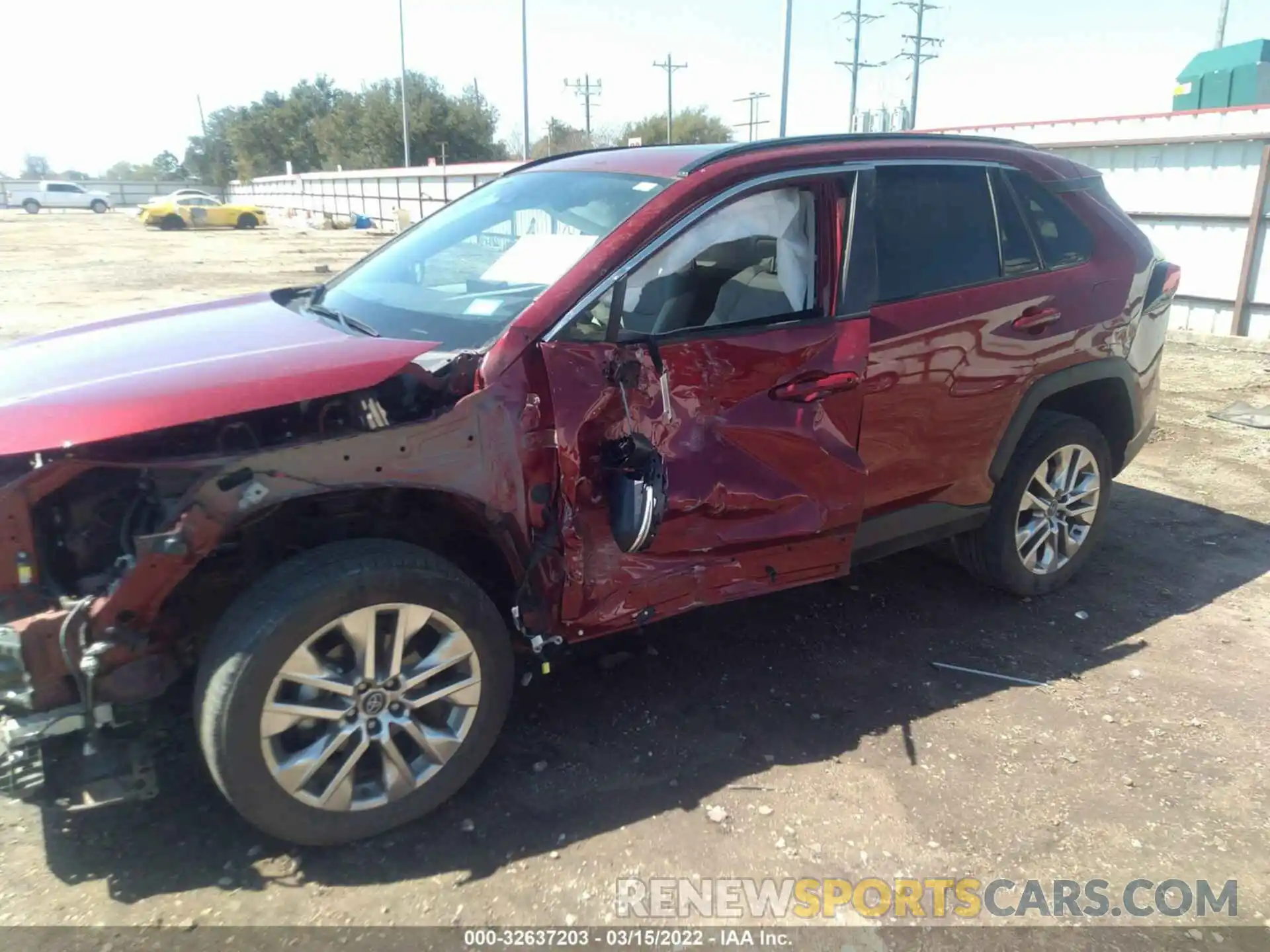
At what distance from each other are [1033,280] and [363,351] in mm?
2842

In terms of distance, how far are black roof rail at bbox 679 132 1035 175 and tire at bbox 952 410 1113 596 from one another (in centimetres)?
131

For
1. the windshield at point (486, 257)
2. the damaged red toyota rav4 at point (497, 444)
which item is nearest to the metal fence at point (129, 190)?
the windshield at point (486, 257)

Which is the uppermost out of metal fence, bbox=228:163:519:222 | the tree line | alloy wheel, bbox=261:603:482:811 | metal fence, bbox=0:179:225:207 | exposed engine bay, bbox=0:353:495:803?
the tree line

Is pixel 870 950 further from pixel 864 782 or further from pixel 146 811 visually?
pixel 146 811

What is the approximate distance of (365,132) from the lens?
198 feet

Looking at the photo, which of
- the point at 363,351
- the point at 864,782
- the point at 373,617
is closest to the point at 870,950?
the point at 864,782

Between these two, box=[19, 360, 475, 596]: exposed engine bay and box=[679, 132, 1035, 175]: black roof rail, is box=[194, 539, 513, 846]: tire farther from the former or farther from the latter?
box=[679, 132, 1035, 175]: black roof rail

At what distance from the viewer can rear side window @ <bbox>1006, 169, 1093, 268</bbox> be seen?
13.4 feet

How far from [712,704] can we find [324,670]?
1.54 m

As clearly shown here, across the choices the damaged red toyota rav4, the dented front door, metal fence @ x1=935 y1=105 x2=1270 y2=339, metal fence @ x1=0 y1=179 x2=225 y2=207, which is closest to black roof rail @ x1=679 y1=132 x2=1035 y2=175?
the damaged red toyota rav4

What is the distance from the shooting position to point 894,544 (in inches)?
150

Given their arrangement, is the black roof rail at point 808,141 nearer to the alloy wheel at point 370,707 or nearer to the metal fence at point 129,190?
the alloy wheel at point 370,707

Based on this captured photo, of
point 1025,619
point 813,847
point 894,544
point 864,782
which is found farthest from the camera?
point 1025,619

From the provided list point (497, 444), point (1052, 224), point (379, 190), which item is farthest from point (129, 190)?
point (497, 444)
